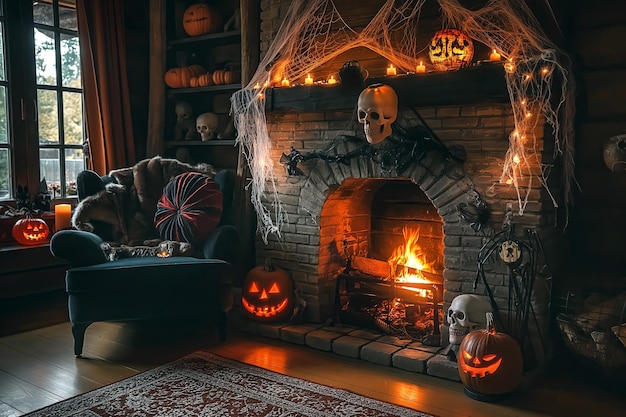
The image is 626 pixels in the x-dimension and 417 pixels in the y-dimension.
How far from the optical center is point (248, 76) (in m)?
3.86

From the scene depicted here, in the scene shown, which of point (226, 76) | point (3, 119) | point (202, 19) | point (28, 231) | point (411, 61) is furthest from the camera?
point (202, 19)

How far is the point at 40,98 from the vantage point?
13.8ft

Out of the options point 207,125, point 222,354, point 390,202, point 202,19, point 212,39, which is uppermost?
point 202,19

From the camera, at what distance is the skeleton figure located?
14.6 feet

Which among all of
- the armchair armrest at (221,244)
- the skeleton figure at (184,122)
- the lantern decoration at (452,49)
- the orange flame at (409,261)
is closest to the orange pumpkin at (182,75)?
the skeleton figure at (184,122)

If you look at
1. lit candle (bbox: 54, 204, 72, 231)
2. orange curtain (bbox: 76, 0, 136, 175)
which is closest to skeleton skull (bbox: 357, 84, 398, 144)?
lit candle (bbox: 54, 204, 72, 231)

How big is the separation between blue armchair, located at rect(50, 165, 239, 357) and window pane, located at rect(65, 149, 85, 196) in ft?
4.41

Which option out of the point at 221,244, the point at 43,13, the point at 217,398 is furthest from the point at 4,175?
the point at 217,398

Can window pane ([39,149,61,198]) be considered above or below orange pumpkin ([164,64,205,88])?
below

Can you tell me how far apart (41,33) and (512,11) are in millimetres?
3243

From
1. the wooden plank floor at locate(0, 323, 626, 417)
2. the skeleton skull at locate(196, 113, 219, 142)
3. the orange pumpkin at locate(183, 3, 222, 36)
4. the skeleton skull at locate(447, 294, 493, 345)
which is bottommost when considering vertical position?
the wooden plank floor at locate(0, 323, 626, 417)

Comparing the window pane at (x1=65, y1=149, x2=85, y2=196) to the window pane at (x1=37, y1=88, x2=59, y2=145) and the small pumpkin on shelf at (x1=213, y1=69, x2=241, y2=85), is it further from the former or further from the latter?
the small pumpkin on shelf at (x1=213, y1=69, x2=241, y2=85)

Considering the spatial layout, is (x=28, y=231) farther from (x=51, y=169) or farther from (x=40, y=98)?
(x=40, y=98)

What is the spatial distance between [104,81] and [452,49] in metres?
2.65
